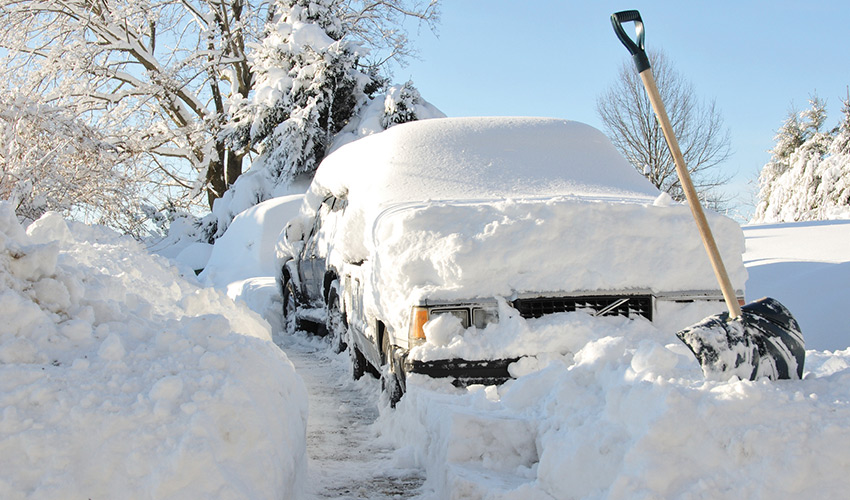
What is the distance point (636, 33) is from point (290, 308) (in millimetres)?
5732

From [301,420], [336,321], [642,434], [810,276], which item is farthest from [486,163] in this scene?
[810,276]

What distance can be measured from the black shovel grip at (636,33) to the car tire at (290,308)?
5274 mm

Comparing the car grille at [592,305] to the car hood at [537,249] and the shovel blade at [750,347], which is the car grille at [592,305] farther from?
the shovel blade at [750,347]

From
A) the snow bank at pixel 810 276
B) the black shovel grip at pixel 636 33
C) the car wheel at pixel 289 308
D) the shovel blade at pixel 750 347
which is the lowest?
the car wheel at pixel 289 308

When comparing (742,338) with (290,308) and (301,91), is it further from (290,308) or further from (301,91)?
(301,91)

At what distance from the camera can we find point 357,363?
5.06 m

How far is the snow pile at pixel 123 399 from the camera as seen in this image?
1.84 metres

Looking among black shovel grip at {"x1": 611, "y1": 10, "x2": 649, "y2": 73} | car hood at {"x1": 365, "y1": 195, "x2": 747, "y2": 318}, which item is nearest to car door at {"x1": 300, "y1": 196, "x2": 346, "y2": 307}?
car hood at {"x1": 365, "y1": 195, "x2": 747, "y2": 318}

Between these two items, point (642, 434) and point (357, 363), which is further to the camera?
point (357, 363)

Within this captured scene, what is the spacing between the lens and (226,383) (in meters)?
2.16

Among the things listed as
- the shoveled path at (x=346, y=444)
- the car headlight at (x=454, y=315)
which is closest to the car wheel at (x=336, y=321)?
the shoveled path at (x=346, y=444)

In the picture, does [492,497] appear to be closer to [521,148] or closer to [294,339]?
[521,148]

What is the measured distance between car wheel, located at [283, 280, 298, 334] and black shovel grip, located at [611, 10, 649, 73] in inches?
208

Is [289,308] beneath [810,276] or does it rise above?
beneath
